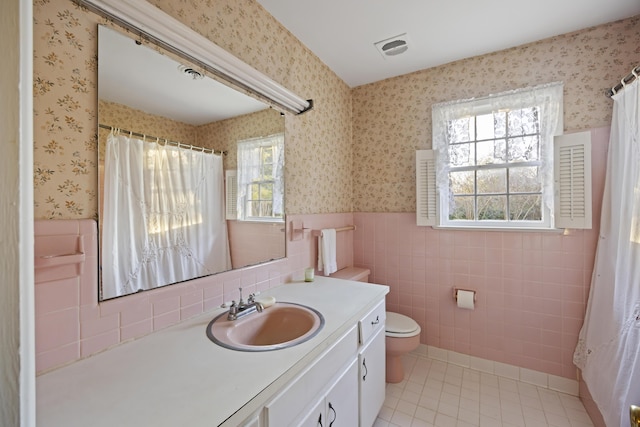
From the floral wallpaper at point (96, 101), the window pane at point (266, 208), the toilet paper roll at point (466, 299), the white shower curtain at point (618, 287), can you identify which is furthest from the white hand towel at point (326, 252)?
the white shower curtain at point (618, 287)

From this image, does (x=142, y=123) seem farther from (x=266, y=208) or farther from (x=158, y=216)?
(x=266, y=208)

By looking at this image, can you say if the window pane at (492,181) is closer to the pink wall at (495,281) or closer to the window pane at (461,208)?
the window pane at (461,208)

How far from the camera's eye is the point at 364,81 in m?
2.64

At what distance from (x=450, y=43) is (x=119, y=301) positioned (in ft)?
8.30

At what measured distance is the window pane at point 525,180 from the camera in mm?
2094

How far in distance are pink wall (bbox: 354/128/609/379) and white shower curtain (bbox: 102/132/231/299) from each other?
1.63 m

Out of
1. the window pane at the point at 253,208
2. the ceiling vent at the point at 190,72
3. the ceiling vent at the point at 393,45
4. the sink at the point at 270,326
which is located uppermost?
the ceiling vent at the point at 393,45

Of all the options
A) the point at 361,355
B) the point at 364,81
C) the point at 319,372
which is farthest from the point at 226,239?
the point at 364,81

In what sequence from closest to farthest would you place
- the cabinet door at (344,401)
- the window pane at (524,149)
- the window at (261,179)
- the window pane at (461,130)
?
the cabinet door at (344,401) < the window at (261,179) < the window pane at (524,149) < the window pane at (461,130)

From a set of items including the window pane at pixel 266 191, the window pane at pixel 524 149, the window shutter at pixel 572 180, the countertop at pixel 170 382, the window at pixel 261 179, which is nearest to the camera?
the countertop at pixel 170 382

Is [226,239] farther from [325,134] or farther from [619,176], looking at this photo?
[619,176]

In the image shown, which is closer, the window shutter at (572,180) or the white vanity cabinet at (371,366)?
the white vanity cabinet at (371,366)

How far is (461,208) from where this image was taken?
2367 mm

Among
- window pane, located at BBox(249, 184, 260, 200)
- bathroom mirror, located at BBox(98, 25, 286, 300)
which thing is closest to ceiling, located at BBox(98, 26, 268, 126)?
bathroom mirror, located at BBox(98, 25, 286, 300)
